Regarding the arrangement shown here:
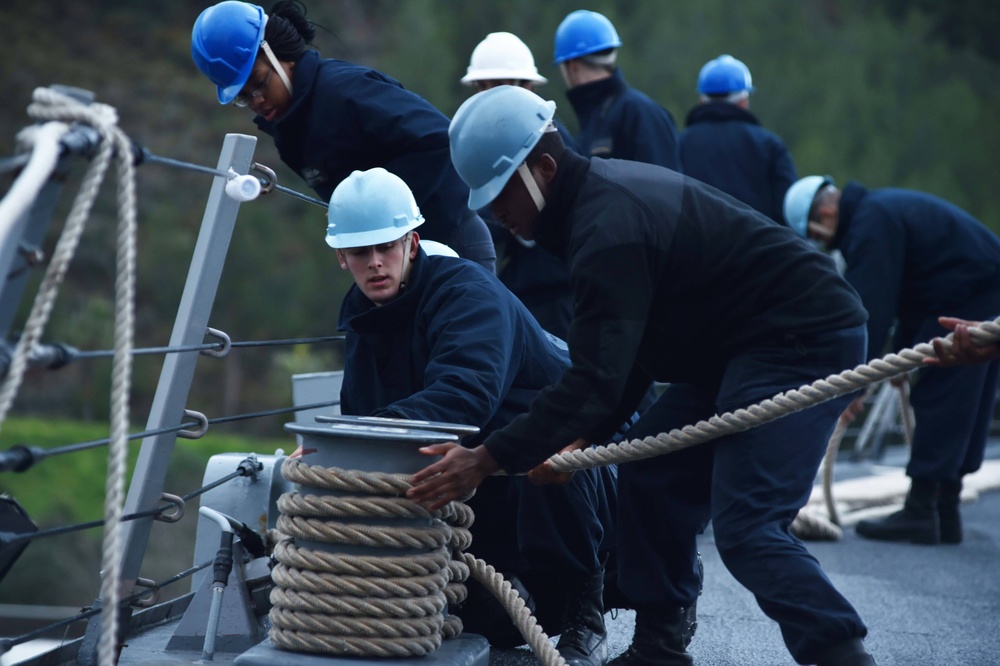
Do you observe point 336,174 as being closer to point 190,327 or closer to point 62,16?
point 190,327

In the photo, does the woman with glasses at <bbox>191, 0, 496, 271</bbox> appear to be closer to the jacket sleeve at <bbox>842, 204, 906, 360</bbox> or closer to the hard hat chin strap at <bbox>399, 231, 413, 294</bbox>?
the hard hat chin strap at <bbox>399, 231, 413, 294</bbox>

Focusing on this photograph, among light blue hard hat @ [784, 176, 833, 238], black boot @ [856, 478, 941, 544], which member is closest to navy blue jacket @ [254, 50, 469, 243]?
light blue hard hat @ [784, 176, 833, 238]

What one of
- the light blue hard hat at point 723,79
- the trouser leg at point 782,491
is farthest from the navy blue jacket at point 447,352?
the light blue hard hat at point 723,79

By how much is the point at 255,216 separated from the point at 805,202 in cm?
2532

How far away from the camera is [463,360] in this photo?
8.35 feet

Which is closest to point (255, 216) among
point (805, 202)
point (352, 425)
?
point (805, 202)

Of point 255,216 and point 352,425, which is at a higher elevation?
point 352,425

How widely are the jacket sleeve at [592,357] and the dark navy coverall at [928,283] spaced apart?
2477mm

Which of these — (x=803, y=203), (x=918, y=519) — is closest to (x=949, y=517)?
(x=918, y=519)

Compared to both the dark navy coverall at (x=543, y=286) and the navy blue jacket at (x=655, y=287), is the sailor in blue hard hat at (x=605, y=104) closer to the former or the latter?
the dark navy coverall at (x=543, y=286)

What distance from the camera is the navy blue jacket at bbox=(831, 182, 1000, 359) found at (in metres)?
4.46

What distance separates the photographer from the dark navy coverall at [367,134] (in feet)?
10.8

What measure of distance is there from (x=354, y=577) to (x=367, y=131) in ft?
4.92

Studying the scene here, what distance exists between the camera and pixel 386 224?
2684mm
